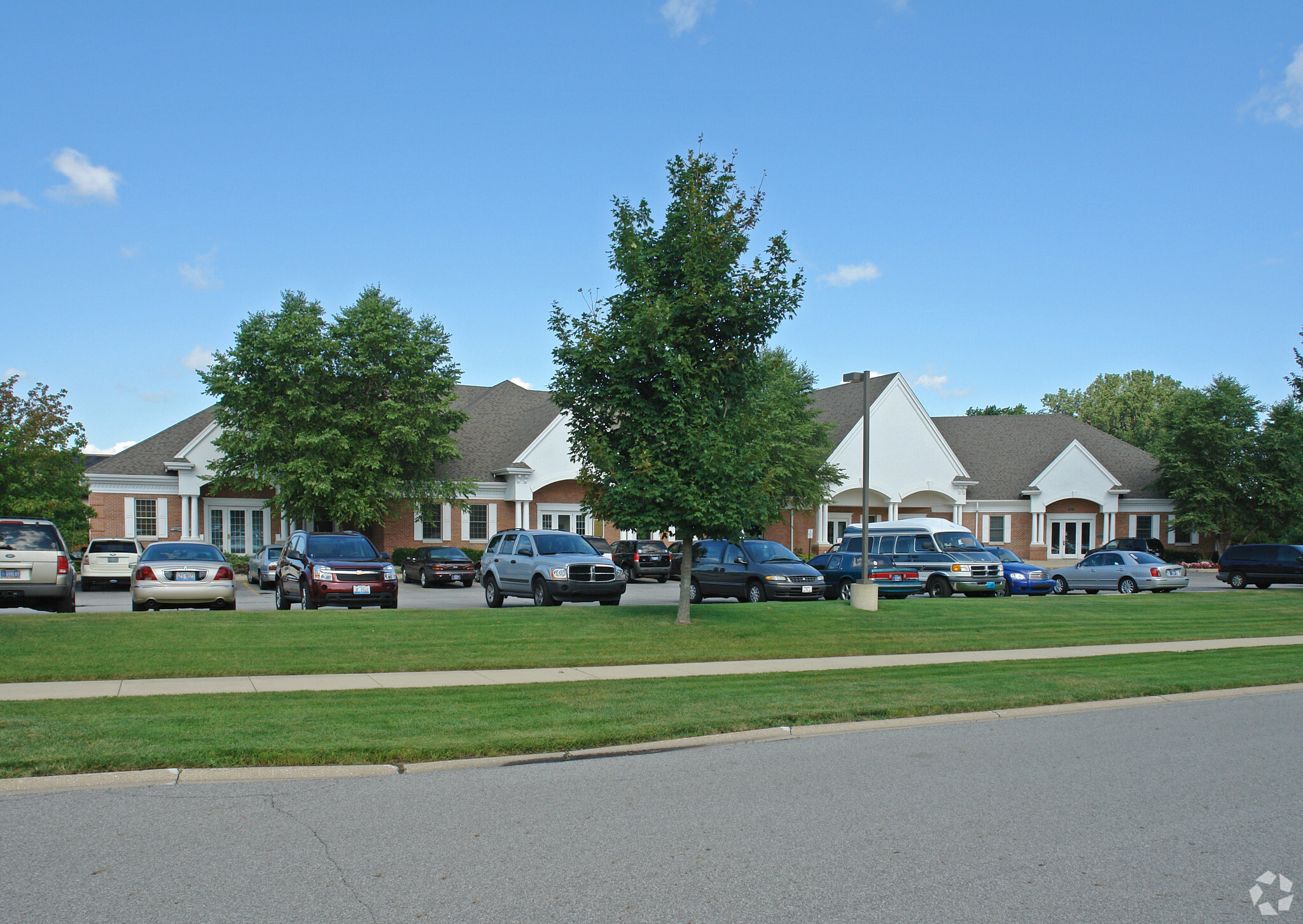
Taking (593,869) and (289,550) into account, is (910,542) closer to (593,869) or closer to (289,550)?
(289,550)

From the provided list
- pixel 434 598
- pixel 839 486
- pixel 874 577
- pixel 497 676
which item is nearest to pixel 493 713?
pixel 497 676

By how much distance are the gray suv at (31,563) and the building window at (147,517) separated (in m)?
24.8

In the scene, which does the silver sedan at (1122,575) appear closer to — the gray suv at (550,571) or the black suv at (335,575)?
the gray suv at (550,571)

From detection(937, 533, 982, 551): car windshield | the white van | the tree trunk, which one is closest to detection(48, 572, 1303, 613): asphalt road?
the white van

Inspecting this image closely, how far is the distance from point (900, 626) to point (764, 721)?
9272 mm

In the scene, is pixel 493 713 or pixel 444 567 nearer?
pixel 493 713

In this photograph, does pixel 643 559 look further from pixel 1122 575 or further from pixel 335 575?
pixel 335 575

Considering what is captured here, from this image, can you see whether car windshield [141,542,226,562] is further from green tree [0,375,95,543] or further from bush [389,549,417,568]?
bush [389,549,417,568]

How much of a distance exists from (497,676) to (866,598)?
10.0 metres

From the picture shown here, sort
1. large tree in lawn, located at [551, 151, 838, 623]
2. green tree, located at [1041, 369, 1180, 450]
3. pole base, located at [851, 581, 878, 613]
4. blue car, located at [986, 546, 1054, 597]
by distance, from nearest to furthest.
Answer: large tree in lawn, located at [551, 151, 838, 623]
pole base, located at [851, 581, 878, 613]
blue car, located at [986, 546, 1054, 597]
green tree, located at [1041, 369, 1180, 450]

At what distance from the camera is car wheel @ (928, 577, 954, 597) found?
25.5m

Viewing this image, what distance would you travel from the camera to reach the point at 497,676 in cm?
1239

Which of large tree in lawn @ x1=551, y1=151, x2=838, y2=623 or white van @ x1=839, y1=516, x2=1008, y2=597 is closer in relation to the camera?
large tree in lawn @ x1=551, y1=151, x2=838, y2=623

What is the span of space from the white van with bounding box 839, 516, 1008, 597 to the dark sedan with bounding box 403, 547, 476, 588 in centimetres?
1279
